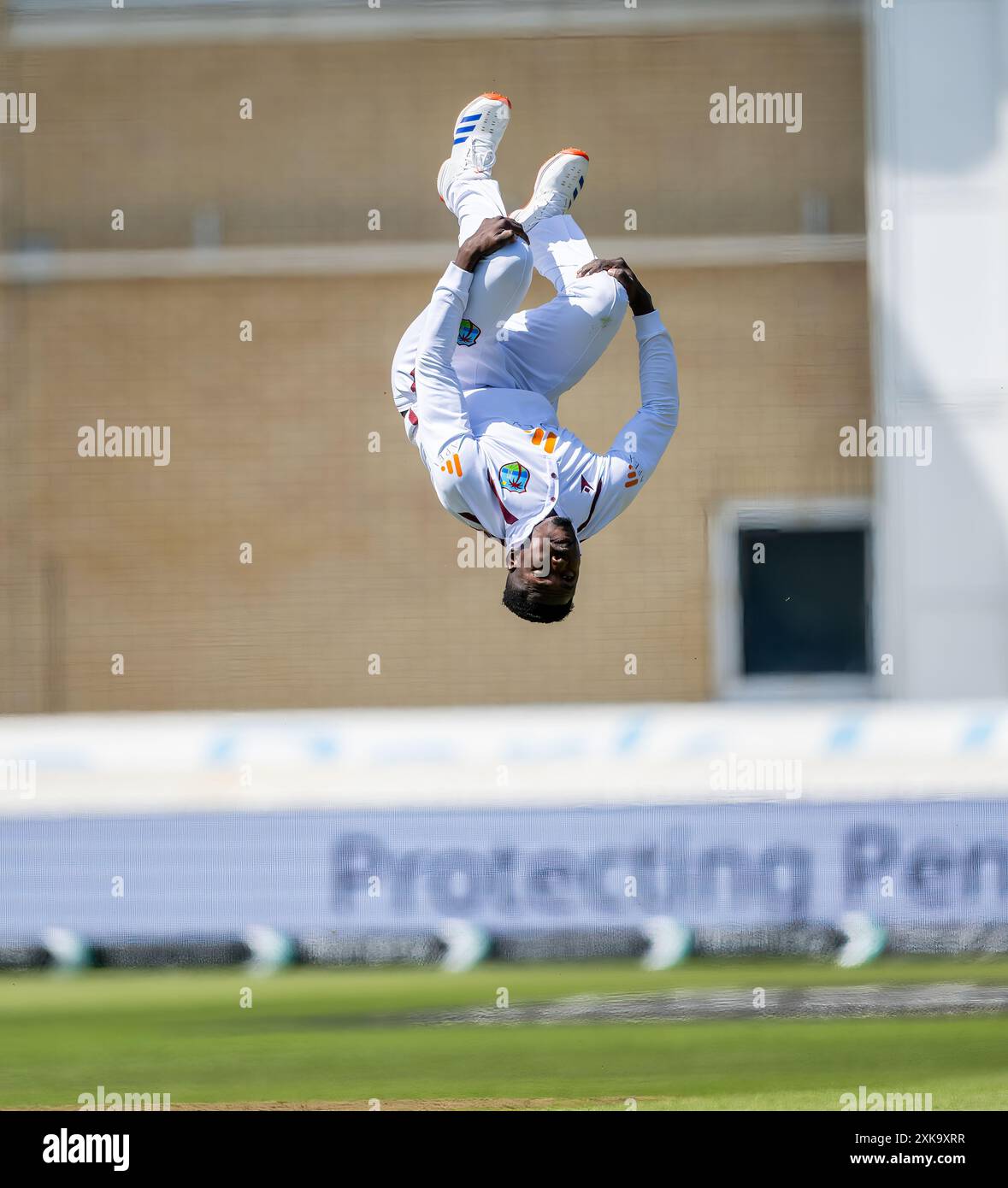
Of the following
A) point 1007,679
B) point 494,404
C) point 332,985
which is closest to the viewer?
point 494,404

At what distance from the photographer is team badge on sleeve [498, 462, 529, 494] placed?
4711 millimetres

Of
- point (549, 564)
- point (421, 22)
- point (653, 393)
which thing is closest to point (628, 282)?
point (653, 393)

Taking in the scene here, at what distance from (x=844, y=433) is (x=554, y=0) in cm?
350

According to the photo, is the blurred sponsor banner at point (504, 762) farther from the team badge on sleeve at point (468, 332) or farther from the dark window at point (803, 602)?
the team badge on sleeve at point (468, 332)

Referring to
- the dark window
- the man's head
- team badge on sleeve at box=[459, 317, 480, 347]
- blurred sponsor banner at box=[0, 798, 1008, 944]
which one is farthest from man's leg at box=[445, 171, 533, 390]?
the dark window

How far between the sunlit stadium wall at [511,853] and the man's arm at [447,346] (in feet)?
13.3

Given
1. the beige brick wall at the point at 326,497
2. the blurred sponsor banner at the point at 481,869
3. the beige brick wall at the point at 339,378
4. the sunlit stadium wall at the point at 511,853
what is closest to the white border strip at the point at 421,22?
the beige brick wall at the point at 339,378

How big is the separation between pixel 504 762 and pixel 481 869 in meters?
0.55

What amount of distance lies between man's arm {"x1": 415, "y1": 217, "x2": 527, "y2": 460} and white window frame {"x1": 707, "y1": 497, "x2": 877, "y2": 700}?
24.6ft

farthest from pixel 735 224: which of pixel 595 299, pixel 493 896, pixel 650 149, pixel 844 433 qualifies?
pixel 595 299

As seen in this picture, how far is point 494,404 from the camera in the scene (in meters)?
4.88

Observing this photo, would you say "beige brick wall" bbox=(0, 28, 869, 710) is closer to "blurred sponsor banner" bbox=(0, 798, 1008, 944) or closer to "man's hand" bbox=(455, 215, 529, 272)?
"blurred sponsor banner" bbox=(0, 798, 1008, 944)

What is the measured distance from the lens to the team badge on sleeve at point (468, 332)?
4.79 m

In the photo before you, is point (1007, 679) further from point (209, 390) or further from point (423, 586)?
point (209, 390)
